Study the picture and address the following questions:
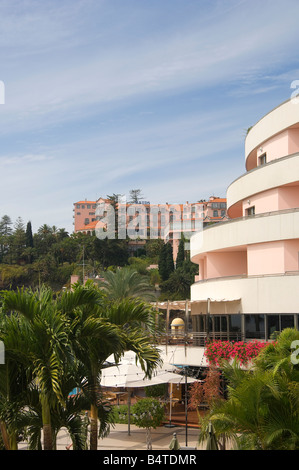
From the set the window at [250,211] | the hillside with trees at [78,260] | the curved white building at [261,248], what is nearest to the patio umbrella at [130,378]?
the curved white building at [261,248]

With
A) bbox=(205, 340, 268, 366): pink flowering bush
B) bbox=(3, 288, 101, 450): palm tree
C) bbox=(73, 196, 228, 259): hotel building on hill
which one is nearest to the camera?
bbox=(3, 288, 101, 450): palm tree

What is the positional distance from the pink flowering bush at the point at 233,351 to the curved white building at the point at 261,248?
1353 millimetres

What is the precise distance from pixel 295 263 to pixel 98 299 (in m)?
16.7

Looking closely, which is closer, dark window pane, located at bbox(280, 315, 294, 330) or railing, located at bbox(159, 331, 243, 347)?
dark window pane, located at bbox(280, 315, 294, 330)

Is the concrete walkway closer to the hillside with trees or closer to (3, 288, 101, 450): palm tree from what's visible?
(3, 288, 101, 450): palm tree

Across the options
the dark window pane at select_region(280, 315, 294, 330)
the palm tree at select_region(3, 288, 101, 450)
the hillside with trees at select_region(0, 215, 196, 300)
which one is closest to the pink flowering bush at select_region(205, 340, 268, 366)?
the dark window pane at select_region(280, 315, 294, 330)

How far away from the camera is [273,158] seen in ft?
105

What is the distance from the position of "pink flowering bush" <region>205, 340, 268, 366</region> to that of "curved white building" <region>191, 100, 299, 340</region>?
1353 mm

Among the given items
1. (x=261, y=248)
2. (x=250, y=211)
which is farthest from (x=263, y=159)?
(x=261, y=248)

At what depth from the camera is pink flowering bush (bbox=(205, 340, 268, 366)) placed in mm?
27094

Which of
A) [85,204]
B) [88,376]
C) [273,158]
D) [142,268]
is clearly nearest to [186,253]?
[142,268]

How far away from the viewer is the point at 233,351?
2756 centimetres

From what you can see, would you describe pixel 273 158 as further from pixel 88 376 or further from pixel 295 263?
pixel 88 376
